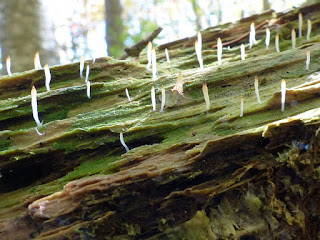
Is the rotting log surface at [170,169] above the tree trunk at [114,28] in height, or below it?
below

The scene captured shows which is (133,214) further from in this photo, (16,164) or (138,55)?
(138,55)

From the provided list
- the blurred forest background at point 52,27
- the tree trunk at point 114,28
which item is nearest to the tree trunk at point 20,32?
the blurred forest background at point 52,27

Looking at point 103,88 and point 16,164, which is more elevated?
point 103,88

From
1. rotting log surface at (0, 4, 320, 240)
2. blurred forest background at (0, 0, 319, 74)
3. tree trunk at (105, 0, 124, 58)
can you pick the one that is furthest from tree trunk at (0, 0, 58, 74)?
tree trunk at (105, 0, 124, 58)

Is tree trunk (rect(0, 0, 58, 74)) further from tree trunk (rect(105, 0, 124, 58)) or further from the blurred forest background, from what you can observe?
tree trunk (rect(105, 0, 124, 58))

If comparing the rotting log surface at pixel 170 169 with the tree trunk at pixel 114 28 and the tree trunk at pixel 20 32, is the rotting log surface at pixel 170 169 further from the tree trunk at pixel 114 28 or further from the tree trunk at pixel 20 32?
the tree trunk at pixel 114 28

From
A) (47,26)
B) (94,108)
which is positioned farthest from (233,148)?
(47,26)

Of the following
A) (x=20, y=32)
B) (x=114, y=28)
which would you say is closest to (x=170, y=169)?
(x=20, y=32)
